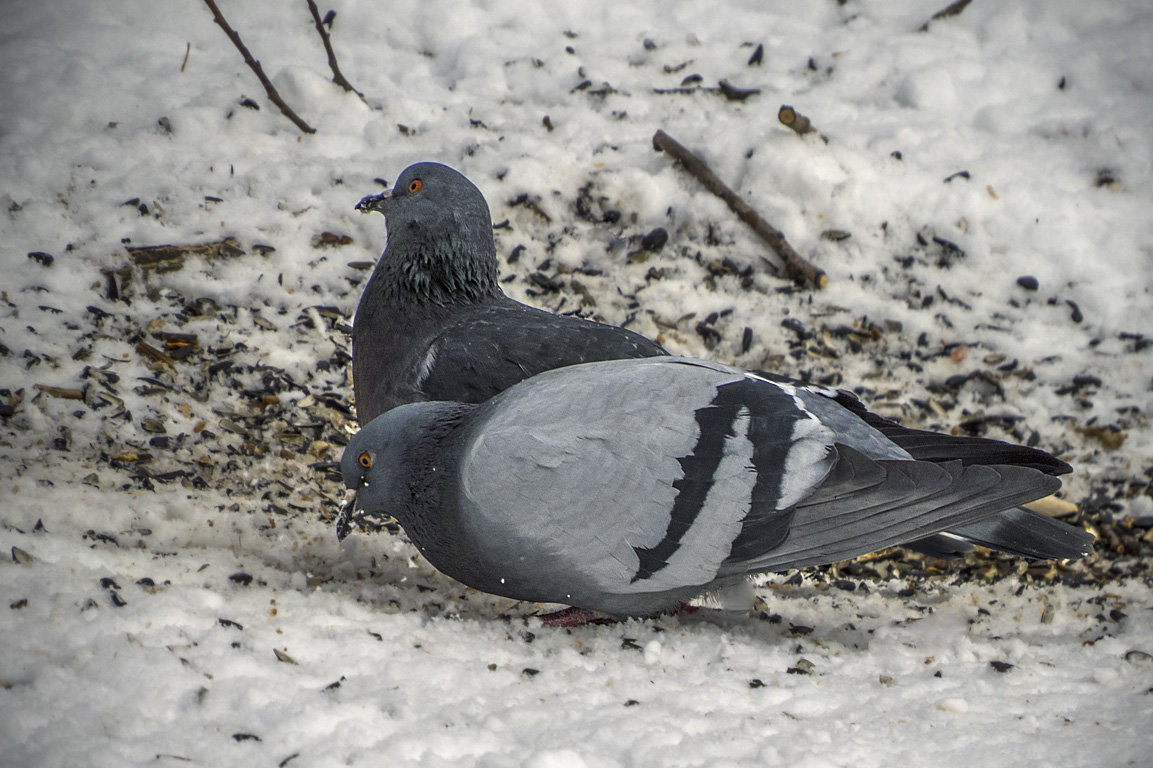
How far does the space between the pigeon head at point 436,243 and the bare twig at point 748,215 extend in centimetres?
148

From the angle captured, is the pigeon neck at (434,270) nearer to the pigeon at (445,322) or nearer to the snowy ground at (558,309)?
the pigeon at (445,322)

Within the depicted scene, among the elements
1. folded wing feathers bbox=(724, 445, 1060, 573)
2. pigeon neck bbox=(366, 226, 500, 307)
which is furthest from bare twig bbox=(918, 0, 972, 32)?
folded wing feathers bbox=(724, 445, 1060, 573)

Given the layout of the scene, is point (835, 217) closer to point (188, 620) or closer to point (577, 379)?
point (577, 379)

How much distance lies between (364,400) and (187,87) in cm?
243

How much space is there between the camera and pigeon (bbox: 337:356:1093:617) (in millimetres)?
2404

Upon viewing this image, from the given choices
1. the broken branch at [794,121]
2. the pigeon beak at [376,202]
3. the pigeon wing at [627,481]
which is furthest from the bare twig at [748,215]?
the pigeon wing at [627,481]

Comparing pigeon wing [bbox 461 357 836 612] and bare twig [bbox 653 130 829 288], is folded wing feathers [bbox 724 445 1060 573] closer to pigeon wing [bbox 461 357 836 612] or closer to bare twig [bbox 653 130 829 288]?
pigeon wing [bbox 461 357 836 612]

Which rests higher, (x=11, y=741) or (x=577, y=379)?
(x=577, y=379)

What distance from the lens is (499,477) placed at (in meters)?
2.40

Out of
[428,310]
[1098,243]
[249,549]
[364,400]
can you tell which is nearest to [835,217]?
[1098,243]

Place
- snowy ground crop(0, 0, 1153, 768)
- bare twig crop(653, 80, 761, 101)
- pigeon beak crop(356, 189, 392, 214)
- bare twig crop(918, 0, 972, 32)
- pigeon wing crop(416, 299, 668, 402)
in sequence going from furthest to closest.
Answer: bare twig crop(918, 0, 972, 32), bare twig crop(653, 80, 761, 101), pigeon beak crop(356, 189, 392, 214), pigeon wing crop(416, 299, 668, 402), snowy ground crop(0, 0, 1153, 768)

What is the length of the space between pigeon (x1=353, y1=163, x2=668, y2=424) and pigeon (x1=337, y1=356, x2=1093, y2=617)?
306 mm

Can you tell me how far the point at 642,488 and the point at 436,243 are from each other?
4.44ft

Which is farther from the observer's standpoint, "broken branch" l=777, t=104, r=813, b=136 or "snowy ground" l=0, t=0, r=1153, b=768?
"broken branch" l=777, t=104, r=813, b=136
